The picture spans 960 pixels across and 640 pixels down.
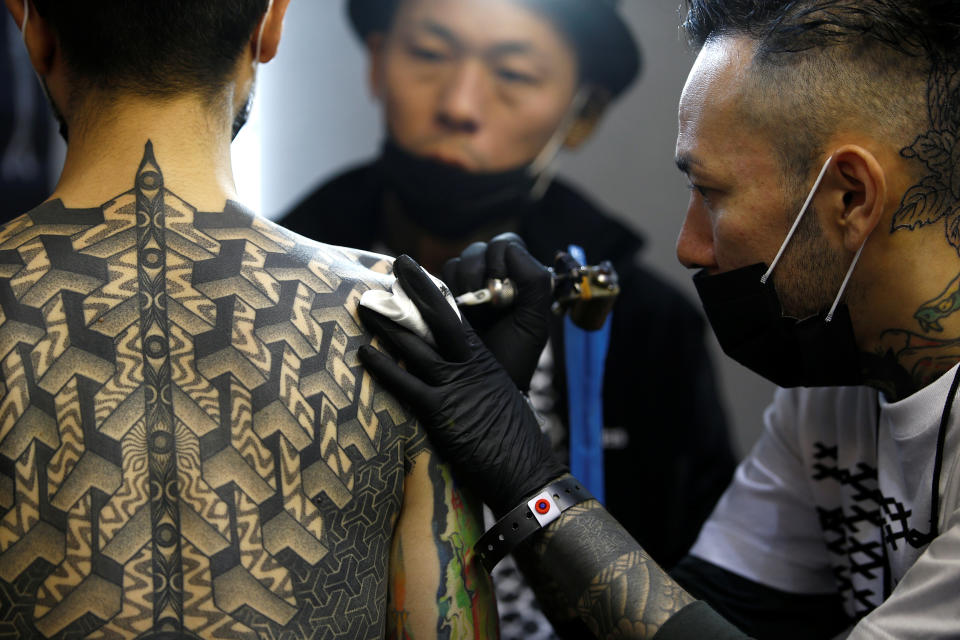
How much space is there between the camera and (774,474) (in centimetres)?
187

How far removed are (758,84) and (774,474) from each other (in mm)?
870

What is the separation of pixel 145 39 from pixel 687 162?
0.87 m

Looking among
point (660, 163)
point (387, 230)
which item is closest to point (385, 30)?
point (387, 230)

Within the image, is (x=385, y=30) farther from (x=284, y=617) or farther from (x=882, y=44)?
(x=284, y=617)

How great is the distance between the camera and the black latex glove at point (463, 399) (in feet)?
3.88

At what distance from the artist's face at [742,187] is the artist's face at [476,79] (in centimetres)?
82

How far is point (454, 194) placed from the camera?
2.28 metres

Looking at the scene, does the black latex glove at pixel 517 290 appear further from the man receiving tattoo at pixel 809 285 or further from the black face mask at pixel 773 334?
the black face mask at pixel 773 334

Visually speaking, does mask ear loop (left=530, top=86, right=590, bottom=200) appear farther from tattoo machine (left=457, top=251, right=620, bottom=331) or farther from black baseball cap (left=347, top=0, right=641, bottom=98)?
tattoo machine (left=457, top=251, right=620, bottom=331)

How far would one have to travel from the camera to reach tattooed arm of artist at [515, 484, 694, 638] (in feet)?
4.23

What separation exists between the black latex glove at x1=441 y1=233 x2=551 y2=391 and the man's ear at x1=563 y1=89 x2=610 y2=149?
35.1 inches

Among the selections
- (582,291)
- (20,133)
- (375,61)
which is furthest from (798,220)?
(20,133)

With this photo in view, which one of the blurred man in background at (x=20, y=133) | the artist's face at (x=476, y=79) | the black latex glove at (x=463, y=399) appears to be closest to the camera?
the black latex glove at (x=463, y=399)

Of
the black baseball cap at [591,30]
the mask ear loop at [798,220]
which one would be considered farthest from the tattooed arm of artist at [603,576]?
the black baseball cap at [591,30]
